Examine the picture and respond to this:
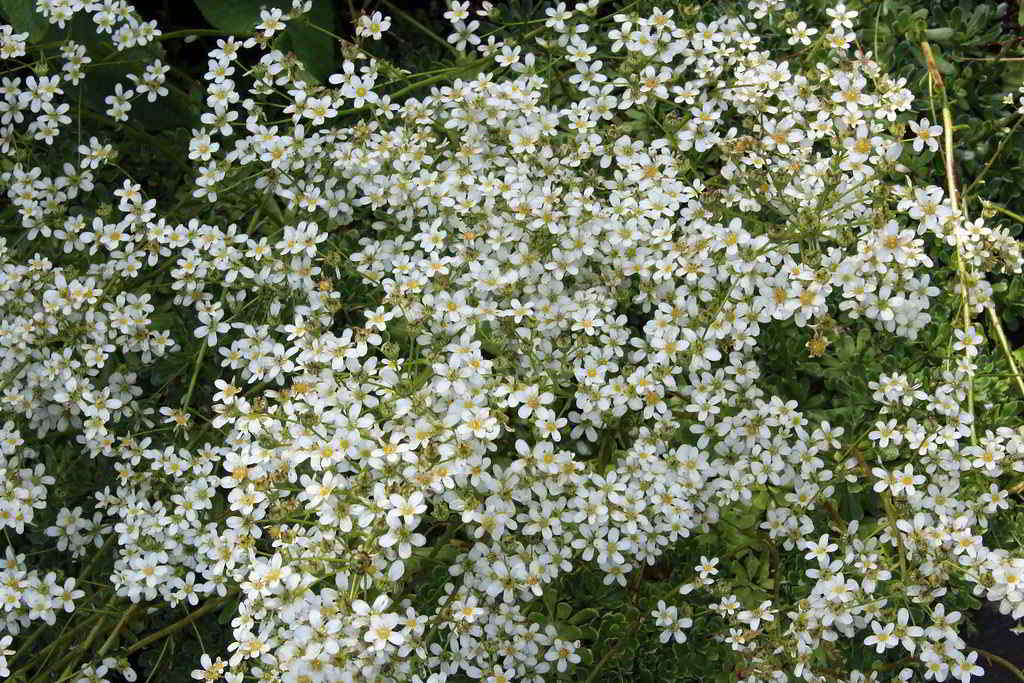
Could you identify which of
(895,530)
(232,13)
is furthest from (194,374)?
(895,530)

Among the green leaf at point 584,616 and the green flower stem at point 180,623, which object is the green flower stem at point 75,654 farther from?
the green leaf at point 584,616

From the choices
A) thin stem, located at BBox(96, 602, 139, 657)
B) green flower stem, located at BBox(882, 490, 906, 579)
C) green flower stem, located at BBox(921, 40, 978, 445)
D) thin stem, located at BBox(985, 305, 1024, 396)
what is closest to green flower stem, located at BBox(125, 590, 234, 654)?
thin stem, located at BBox(96, 602, 139, 657)

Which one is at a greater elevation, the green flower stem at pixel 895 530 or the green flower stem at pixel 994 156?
the green flower stem at pixel 994 156

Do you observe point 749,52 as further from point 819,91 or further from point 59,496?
point 59,496

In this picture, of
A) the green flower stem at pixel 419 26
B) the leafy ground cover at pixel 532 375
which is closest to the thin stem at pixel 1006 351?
the leafy ground cover at pixel 532 375

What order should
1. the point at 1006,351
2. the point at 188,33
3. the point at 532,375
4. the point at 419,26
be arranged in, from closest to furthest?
the point at 532,375 < the point at 1006,351 < the point at 188,33 < the point at 419,26

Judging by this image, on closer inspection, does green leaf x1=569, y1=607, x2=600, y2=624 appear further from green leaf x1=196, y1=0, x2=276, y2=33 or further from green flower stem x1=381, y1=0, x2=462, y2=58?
green leaf x1=196, y1=0, x2=276, y2=33

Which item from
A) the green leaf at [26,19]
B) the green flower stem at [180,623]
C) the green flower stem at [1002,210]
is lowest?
the green flower stem at [180,623]

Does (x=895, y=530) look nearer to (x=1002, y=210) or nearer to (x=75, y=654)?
→ (x=1002, y=210)
